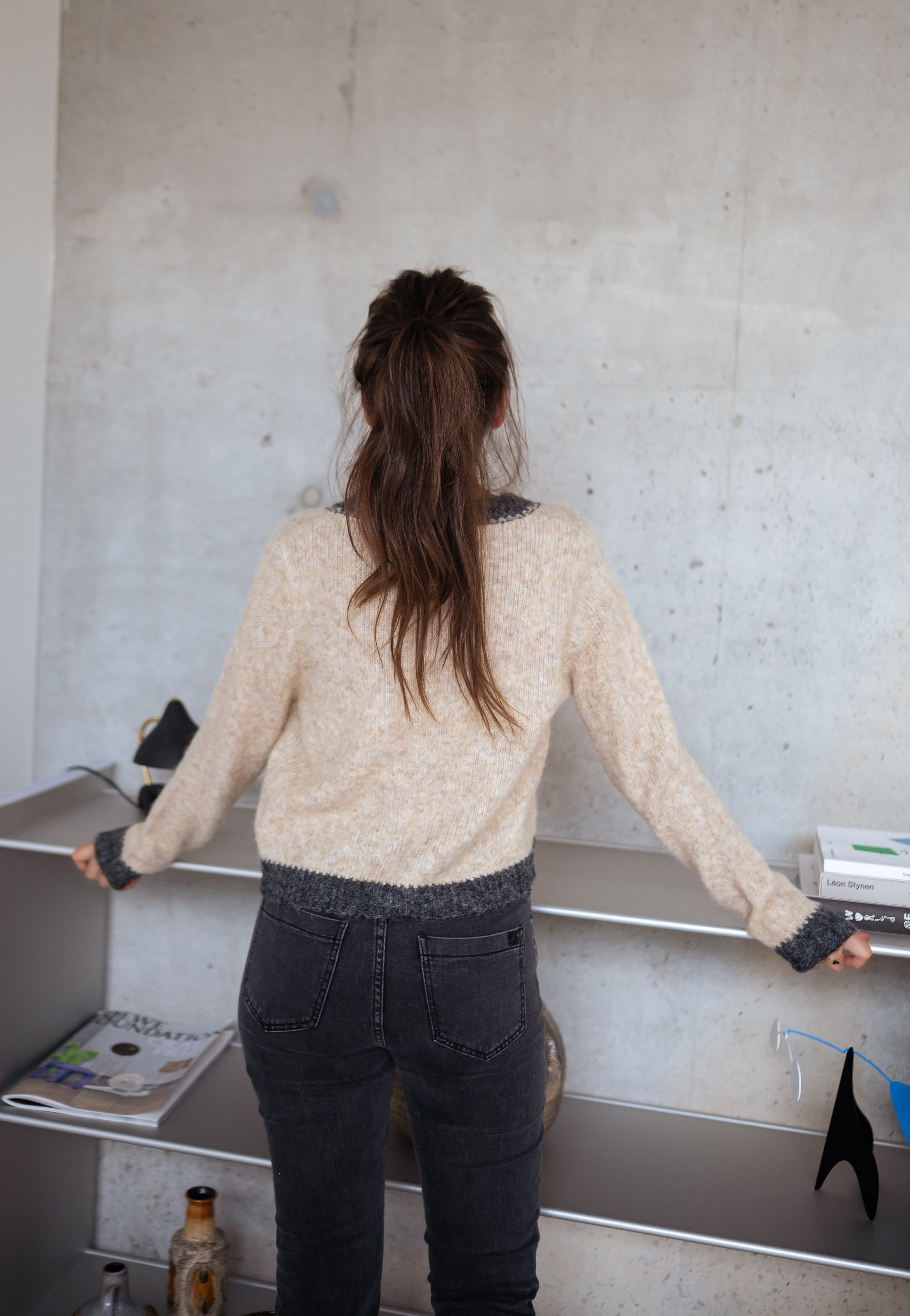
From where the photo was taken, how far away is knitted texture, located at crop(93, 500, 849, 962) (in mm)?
1146

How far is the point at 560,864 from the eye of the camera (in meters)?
1.71

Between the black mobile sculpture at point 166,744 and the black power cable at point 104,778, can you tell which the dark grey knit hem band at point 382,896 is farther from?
the black power cable at point 104,778

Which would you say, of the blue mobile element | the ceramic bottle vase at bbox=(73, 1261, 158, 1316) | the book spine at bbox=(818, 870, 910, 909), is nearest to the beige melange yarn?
the book spine at bbox=(818, 870, 910, 909)

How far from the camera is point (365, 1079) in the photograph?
3.86 feet

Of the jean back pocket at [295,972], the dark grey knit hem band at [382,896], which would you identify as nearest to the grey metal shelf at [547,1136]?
the dark grey knit hem band at [382,896]

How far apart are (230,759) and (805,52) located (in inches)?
59.7

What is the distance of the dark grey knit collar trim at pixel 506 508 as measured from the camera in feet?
3.77

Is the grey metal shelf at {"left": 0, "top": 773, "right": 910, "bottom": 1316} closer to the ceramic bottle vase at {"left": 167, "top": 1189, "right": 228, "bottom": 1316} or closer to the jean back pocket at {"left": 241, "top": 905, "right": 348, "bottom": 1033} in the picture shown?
the ceramic bottle vase at {"left": 167, "top": 1189, "right": 228, "bottom": 1316}

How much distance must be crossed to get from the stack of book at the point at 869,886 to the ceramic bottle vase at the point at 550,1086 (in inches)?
19.4

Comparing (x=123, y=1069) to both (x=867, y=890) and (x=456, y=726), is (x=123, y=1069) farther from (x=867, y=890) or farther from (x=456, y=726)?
(x=867, y=890)

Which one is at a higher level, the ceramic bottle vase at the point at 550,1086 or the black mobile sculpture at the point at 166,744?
the black mobile sculpture at the point at 166,744

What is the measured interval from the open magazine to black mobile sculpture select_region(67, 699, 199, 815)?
1.60 feet

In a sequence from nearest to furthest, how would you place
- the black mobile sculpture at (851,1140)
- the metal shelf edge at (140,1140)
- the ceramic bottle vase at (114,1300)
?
the black mobile sculpture at (851,1140)
the metal shelf edge at (140,1140)
the ceramic bottle vase at (114,1300)

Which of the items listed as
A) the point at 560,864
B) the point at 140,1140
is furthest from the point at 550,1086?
the point at 140,1140
